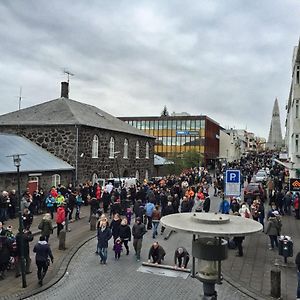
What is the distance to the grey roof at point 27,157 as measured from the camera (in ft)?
76.5

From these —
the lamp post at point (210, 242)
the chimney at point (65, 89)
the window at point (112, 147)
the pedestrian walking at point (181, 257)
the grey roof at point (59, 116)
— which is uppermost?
the chimney at point (65, 89)

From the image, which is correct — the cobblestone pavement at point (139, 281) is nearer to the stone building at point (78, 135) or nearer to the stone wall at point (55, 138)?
the stone wall at point (55, 138)

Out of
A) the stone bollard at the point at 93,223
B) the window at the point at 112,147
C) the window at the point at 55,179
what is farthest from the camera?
the window at the point at 112,147

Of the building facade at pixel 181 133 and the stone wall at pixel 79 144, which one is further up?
the building facade at pixel 181 133

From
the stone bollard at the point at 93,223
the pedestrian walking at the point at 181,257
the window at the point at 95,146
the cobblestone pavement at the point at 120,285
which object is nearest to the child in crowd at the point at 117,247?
the cobblestone pavement at the point at 120,285

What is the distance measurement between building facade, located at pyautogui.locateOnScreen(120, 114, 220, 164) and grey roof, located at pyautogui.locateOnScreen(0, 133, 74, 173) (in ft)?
165

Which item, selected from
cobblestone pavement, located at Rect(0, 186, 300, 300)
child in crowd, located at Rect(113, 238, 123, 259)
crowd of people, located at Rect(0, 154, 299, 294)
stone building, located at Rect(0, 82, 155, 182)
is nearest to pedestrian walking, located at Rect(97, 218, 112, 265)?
crowd of people, located at Rect(0, 154, 299, 294)

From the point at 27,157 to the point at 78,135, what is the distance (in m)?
5.05

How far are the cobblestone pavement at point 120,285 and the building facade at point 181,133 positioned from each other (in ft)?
215

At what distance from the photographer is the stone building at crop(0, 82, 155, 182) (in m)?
30.0

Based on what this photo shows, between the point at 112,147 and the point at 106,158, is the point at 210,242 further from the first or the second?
the point at 112,147

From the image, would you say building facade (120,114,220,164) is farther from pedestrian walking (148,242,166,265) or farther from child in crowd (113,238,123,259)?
pedestrian walking (148,242,166,265)

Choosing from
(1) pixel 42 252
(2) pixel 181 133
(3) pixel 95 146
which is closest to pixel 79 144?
(3) pixel 95 146

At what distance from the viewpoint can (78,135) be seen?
29844 mm
